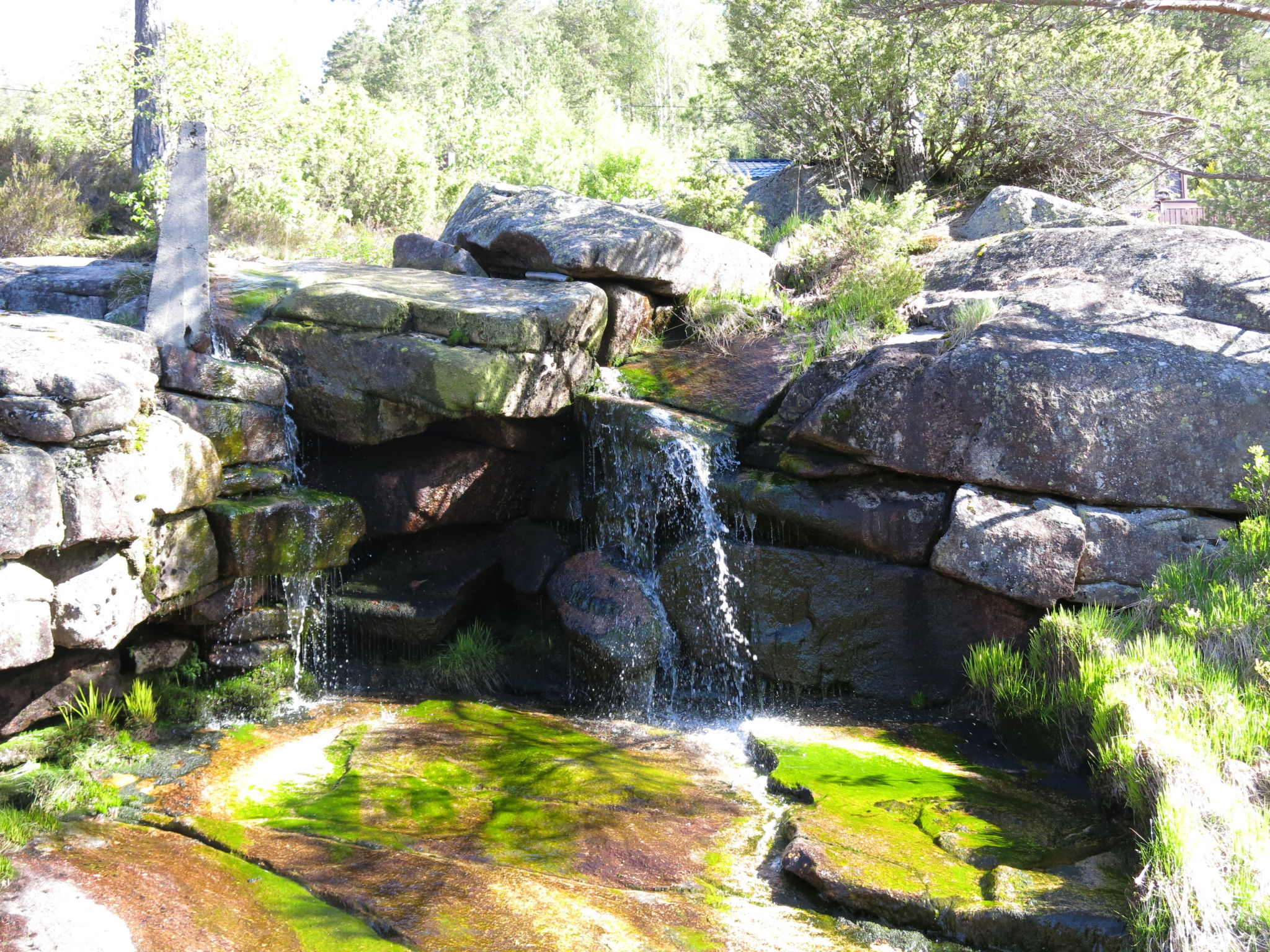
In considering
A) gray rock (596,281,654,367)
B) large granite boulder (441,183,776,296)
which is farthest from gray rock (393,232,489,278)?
gray rock (596,281,654,367)

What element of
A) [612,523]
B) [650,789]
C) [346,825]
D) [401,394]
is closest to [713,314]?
[612,523]

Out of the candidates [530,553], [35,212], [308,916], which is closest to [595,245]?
[530,553]

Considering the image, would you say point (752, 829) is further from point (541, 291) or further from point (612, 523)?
point (541, 291)

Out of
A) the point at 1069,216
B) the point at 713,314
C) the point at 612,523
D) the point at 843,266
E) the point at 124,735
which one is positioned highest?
the point at 1069,216

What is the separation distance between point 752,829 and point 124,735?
13.0ft

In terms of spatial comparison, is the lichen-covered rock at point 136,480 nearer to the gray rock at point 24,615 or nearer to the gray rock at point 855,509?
the gray rock at point 24,615

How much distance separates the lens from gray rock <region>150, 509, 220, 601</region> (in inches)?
245

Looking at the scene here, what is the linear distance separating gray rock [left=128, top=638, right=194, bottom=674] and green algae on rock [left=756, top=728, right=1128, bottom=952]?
163 inches

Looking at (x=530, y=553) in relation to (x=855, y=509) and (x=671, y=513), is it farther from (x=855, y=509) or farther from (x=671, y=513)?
(x=855, y=509)

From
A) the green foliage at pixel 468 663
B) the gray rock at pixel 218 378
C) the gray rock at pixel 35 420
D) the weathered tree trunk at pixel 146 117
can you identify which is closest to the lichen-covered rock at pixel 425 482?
the gray rock at pixel 218 378

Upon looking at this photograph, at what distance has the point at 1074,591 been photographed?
6.68m

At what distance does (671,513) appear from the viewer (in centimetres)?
792

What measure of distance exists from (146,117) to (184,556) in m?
11.2

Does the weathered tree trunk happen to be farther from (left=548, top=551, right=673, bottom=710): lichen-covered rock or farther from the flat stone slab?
(left=548, top=551, right=673, bottom=710): lichen-covered rock
